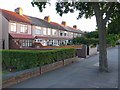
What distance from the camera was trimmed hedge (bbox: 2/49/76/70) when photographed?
14477mm

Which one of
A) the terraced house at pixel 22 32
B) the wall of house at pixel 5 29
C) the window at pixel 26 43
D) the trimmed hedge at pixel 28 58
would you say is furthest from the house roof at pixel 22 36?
the trimmed hedge at pixel 28 58

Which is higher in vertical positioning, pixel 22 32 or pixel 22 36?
pixel 22 32

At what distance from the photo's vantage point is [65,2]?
1631 cm

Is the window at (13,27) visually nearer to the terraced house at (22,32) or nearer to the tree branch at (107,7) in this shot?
the terraced house at (22,32)

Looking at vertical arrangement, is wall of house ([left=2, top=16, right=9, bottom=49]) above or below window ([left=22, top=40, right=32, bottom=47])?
above

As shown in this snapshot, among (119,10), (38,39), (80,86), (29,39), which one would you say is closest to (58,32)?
(38,39)

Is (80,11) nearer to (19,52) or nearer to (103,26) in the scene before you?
(103,26)

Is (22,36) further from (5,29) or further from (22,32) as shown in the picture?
(5,29)

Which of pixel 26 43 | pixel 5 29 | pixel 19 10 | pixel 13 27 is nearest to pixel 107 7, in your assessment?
pixel 5 29

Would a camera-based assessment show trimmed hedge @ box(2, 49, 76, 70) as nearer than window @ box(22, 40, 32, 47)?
Yes

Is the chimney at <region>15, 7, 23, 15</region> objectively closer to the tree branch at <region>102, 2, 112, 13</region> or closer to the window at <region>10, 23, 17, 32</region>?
the window at <region>10, 23, 17, 32</region>

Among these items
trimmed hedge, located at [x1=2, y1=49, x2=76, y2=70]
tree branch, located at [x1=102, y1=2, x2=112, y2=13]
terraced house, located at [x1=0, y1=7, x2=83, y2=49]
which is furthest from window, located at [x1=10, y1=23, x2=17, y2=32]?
tree branch, located at [x1=102, y1=2, x2=112, y2=13]

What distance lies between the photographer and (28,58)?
14.8 m

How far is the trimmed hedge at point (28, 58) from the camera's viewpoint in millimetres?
14477
